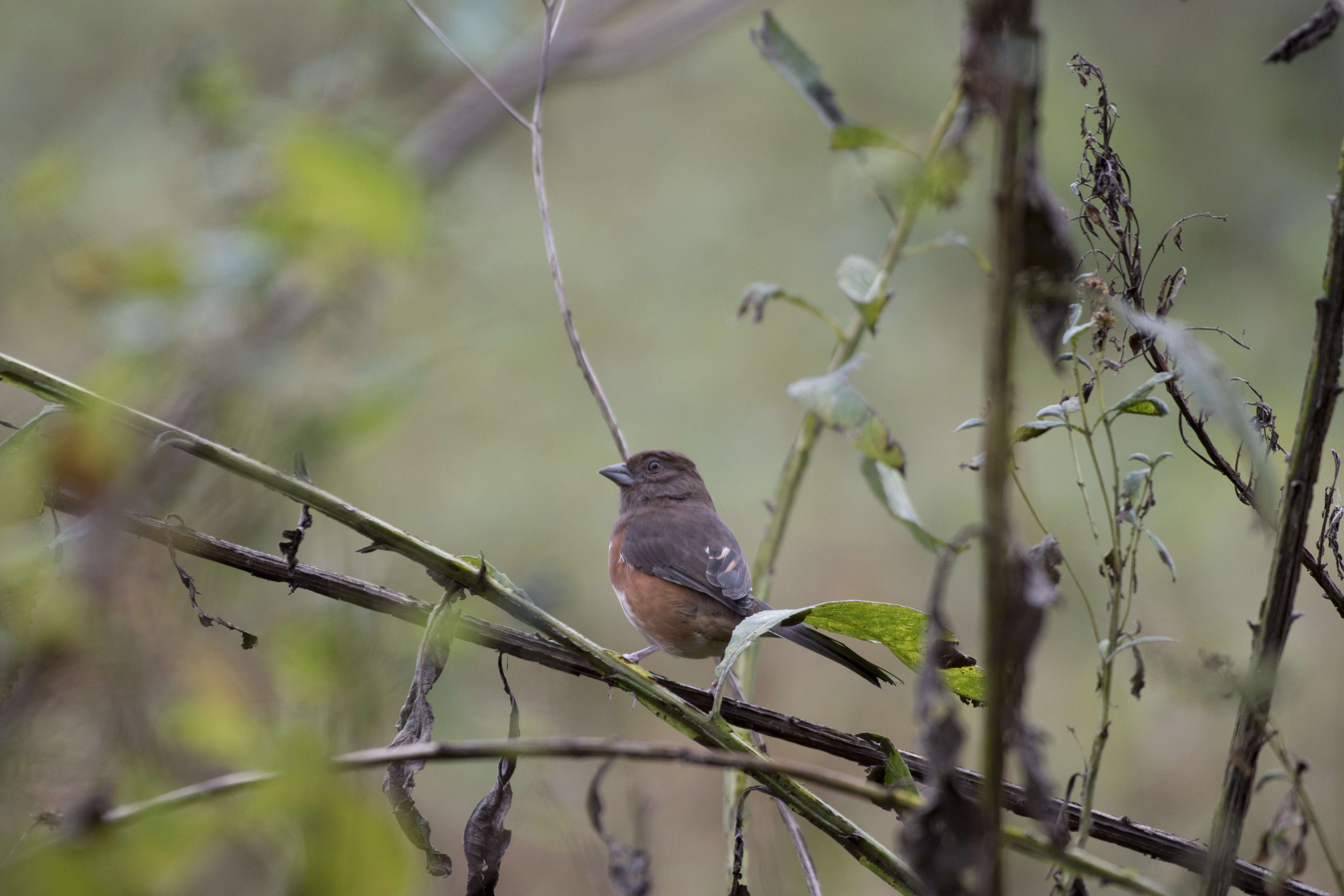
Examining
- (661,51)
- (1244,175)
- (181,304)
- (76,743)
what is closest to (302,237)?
(181,304)

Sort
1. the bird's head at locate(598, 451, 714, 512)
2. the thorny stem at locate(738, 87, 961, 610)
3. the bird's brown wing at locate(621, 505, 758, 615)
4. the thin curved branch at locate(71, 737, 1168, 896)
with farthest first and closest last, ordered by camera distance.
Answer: the bird's head at locate(598, 451, 714, 512)
the bird's brown wing at locate(621, 505, 758, 615)
the thorny stem at locate(738, 87, 961, 610)
the thin curved branch at locate(71, 737, 1168, 896)

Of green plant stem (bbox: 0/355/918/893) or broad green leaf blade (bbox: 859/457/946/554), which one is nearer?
green plant stem (bbox: 0/355/918/893)

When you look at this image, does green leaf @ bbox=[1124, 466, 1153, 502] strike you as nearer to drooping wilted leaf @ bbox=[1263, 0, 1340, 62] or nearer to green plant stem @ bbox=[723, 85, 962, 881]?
drooping wilted leaf @ bbox=[1263, 0, 1340, 62]

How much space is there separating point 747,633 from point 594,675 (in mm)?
310

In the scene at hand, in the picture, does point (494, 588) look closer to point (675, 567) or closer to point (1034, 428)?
point (1034, 428)

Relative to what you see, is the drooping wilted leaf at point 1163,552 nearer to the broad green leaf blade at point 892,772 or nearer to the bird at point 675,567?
the broad green leaf blade at point 892,772

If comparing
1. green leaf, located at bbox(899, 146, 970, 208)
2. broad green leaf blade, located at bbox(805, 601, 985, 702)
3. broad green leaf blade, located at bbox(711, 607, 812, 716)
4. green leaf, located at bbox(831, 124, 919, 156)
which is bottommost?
broad green leaf blade, located at bbox(711, 607, 812, 716)

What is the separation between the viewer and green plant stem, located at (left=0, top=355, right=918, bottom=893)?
3.98ft

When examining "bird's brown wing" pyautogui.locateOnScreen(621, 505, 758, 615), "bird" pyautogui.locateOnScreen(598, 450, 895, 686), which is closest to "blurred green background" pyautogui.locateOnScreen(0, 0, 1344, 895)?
"bird" pyautogui.locateOnScreen(598, 450, 895, 686)

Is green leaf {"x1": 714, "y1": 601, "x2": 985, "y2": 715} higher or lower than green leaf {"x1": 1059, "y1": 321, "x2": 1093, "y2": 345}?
below


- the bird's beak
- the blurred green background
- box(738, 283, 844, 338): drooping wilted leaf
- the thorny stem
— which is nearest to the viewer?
the blurred green background

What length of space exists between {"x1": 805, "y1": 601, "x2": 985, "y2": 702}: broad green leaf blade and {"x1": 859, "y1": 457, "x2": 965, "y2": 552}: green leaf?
170 mm

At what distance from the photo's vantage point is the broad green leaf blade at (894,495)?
166cm

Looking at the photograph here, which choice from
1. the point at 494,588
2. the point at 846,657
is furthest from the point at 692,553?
the point at 494,588
